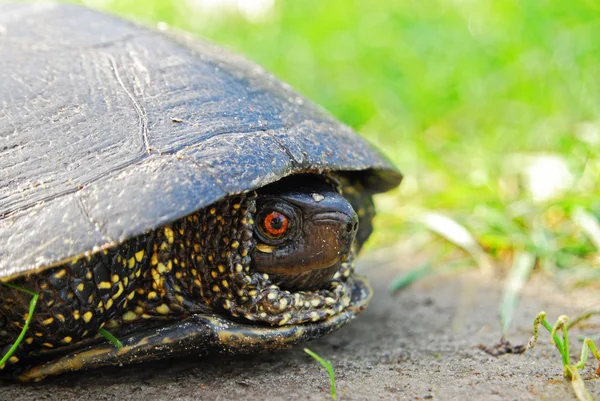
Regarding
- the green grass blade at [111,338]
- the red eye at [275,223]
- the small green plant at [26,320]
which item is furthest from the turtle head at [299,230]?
the small green plant at [26,320]

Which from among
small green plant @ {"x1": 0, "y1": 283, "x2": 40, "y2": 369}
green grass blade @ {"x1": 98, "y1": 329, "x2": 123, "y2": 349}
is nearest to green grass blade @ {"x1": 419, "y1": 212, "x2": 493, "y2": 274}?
green grass blade @ {"x1": 98, "y1": 329, "x2": 123, "y2": 349}

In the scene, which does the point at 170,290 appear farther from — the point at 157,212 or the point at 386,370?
the point at 386,370

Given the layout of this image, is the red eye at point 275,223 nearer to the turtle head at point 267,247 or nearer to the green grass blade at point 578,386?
the turtle head at point 267,247

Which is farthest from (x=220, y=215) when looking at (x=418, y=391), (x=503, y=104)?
(x=503, y=104)

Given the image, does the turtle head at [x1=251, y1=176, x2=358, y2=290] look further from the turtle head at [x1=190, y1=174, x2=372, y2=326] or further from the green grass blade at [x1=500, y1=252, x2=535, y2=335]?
the green grass blade at [x1=500, y1=252, x2=535, y2=335]

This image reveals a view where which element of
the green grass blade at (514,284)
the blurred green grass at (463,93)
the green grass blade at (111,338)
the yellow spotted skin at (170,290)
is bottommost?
the green grass blade at (111,338)

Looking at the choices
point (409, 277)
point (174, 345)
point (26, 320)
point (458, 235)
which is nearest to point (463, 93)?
point (458, 235)

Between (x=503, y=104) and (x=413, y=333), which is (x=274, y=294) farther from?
(x=503, y=104)
